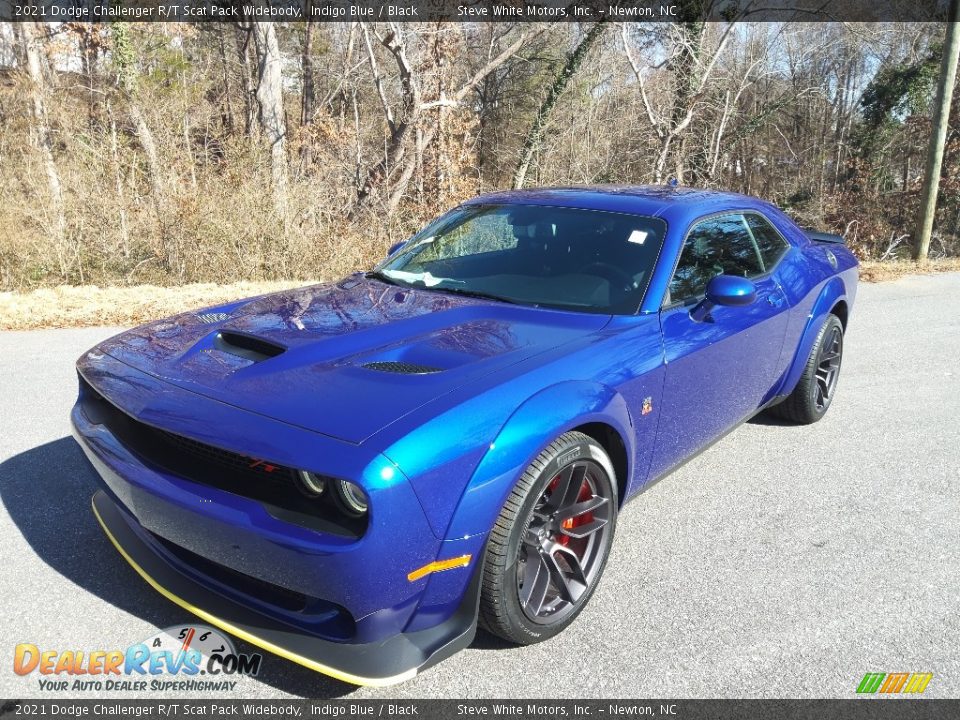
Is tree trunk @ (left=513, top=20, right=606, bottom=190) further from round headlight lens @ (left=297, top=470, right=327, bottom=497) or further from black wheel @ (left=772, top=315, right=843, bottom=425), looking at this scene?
round headlight lens @ (left=297, top=470, right=327, bottom=497)

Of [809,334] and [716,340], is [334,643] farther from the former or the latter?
[809,334]

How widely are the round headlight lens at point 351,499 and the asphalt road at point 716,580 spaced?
68 cm

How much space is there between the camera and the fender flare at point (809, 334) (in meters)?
4.48

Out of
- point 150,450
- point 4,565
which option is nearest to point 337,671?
point 150,450

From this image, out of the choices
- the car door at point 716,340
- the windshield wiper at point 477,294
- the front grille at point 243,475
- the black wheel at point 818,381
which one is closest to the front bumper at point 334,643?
the front grille at point 243,475

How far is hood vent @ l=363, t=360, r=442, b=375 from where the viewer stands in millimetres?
2548

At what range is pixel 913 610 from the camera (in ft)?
9.50

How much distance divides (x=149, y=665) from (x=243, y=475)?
778 millimetres

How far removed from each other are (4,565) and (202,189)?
27.4ft

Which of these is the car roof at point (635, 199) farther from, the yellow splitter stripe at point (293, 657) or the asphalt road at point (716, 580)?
the yellow splitter stripe at point (293, 657)

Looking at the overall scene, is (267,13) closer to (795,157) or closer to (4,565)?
(4,565)

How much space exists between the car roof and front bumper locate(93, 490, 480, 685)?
7.22 feet

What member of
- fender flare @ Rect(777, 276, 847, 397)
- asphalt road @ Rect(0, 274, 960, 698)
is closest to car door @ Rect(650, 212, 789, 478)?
fender flare @ Rect(777, 276, 847, 397)

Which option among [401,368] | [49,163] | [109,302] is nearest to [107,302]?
[109,302]
